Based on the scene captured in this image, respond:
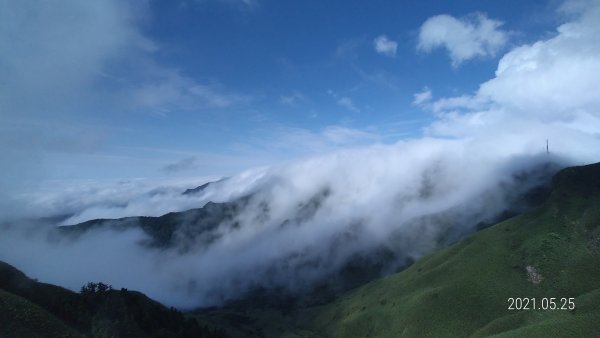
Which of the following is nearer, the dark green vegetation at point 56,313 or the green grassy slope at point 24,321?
the green grassy slope at point 24,321

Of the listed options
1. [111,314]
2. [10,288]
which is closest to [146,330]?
[111,314]

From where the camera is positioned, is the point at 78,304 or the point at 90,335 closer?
the point at 90,335

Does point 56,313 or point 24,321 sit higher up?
point 24,321

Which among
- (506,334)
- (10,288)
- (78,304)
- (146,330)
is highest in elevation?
(10,288)

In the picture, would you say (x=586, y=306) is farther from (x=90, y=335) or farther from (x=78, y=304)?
(x=78, y=304)

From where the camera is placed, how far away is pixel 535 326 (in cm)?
17825

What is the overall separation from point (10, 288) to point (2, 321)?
68531 millimetres

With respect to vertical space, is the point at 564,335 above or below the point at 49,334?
below

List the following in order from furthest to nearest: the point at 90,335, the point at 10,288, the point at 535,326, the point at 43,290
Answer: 1. the point at 535,326
2. the point at 43,290
3. the point at 10,288
4. the point at 90,335

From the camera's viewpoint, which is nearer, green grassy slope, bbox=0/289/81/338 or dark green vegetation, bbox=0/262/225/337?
green grassy slope, bbox=0/289/81/338

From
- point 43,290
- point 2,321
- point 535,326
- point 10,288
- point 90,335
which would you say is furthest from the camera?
point 535,326

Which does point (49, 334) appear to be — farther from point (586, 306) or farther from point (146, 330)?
point (586, 306)

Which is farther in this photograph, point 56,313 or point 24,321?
point 56,313

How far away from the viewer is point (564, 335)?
16075cm
